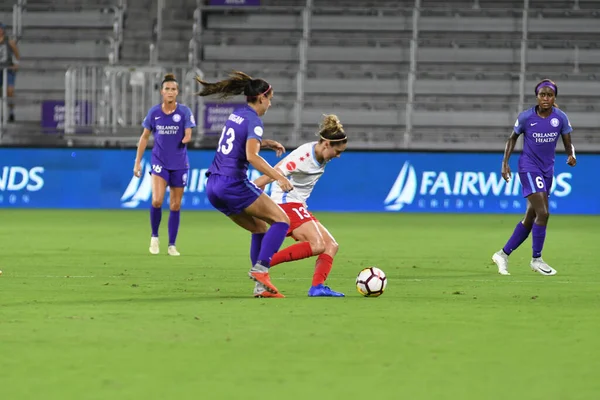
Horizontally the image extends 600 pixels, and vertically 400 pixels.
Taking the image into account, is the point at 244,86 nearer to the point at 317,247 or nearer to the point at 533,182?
the point at 317,247

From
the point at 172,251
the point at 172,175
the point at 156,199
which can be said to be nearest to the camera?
the point at 172,251

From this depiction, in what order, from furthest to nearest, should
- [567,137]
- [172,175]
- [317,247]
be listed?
[172,175], [567,137], [317,247]

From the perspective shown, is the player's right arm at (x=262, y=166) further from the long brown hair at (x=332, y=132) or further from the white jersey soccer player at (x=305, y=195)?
the long brown hair at (x=332, y=132)

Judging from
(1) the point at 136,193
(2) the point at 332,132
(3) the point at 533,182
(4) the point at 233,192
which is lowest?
(1) the point at 136,193

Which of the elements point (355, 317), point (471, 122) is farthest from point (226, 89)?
point (471, 122)

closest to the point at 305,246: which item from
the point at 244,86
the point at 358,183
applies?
the point at 244,86

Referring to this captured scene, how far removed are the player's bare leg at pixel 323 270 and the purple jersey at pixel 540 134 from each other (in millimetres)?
3709

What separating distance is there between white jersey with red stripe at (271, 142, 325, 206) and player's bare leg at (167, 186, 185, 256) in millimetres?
4596

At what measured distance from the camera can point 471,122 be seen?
2861cm

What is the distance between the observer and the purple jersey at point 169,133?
15234mm

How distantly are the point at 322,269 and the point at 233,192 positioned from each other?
40.9 inches

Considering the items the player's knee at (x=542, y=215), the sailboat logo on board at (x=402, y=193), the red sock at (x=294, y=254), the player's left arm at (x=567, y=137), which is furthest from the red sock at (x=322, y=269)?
the sailboat logo on board at (x=402, y=193)

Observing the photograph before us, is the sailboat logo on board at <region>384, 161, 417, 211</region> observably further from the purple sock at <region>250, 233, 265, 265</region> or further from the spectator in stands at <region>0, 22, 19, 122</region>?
the purple sock at <region>250, 233, 265, 265</region>

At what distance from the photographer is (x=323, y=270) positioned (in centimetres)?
1002
